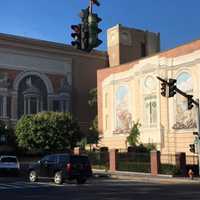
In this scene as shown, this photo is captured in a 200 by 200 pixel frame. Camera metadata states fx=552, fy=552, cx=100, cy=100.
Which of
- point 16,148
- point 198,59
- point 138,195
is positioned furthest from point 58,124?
point 138,195

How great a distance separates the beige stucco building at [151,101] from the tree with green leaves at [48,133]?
7291mm

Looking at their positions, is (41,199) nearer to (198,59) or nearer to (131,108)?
(198,59)

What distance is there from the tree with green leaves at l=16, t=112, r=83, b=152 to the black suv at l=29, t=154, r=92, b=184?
27.2 metres

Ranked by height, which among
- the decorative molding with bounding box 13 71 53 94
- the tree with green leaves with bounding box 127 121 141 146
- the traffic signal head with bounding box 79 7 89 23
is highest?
the decorative molding with bounding box 13 71 53 94

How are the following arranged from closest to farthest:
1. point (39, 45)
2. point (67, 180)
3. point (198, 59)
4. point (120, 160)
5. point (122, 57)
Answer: point (67, 180), point (120, 160), point (198, 59), point (39, 45), point (122, 57)

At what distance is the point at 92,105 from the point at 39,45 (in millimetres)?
11581

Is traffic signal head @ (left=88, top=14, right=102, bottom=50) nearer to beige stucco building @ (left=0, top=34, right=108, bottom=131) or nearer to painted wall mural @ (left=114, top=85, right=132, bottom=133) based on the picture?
painted wall mural @ (left=114, top=85, right=132, bottom=133)

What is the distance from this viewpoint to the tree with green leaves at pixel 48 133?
59.9m

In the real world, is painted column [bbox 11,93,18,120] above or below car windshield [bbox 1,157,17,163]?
above

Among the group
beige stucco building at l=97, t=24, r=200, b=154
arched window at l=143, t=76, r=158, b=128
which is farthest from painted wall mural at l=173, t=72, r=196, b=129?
arched window at l=143, t=76, r=158, b=128

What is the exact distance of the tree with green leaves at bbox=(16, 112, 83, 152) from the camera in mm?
59875

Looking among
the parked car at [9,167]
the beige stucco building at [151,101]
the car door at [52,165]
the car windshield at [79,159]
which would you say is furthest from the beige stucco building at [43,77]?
the car windshield at [79,159]

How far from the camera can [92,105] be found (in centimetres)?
8025

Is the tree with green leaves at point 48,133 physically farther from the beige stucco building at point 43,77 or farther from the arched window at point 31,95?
the arched window at point 31,95
